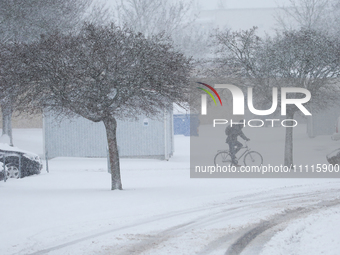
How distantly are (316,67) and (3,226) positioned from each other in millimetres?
10756

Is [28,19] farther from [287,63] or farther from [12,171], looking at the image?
[287,63]

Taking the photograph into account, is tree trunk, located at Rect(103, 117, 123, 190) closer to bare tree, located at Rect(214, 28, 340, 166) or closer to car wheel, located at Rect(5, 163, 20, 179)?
car wheel, located at Rect(5, 163, 20, 179)

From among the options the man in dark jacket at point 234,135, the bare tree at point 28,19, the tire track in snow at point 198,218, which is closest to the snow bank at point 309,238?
the tire track in snow at point 198,218

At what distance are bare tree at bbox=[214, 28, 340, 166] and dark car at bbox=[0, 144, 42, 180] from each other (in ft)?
22.5

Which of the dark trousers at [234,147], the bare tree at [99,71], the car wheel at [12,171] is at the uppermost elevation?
the bare tree at [99,71]

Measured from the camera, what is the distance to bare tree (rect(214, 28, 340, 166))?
1415 centimetres

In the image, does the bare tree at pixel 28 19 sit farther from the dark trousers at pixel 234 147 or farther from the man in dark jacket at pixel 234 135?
the dark trousers at pixel 234 147

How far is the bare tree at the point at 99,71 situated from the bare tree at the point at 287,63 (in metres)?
5.08

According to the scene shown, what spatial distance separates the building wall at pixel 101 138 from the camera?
65.9 ft

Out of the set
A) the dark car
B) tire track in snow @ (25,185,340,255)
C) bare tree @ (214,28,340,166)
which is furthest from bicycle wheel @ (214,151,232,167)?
the dark car

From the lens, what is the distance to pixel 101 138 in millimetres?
20234

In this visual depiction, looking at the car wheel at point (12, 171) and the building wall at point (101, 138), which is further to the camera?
the building wall at point (101, 138)

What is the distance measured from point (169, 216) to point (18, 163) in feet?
26.0

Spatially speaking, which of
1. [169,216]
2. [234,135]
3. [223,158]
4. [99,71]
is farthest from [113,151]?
[223,158]
